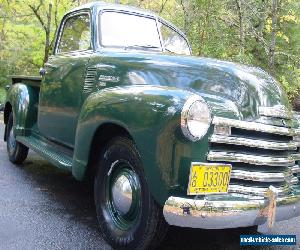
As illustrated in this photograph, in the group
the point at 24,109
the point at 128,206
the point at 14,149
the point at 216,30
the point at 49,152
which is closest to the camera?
the point at 128,206

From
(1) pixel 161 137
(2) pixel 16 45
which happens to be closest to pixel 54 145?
(1) pixel 161 137

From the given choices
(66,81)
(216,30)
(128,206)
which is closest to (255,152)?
(128,206)

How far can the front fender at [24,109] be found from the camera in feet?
18.7

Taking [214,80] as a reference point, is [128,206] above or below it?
below

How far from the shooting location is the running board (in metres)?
4.22

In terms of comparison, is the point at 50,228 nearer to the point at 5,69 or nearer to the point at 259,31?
the point at 259,31

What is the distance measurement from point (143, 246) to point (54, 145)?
7.37 ft

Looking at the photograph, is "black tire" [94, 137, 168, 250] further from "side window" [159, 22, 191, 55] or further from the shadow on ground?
"side window" [159, 22, 191, 55]

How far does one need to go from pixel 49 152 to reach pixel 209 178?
238cm

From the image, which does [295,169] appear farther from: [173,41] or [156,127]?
[173,41]

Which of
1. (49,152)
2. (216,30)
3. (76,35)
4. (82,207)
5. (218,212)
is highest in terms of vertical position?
(216,30)

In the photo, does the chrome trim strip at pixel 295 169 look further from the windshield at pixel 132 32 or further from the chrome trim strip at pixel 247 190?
the windshield at pixel 132 32

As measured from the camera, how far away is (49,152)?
4.72 m

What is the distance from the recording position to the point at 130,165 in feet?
10.5
